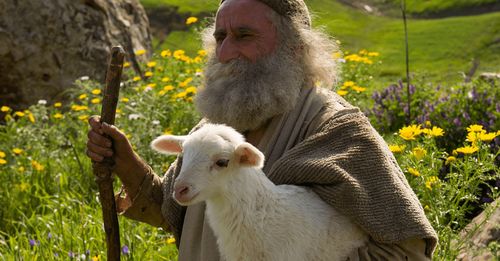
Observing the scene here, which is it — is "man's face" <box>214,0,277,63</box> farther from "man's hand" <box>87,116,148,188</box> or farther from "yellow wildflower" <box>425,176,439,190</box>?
"yellow wildflower" <box>425,176,439,190</box>

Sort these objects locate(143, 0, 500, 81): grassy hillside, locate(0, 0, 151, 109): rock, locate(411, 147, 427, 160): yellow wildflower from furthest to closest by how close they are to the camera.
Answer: locate(143, 0, 500, 81): grassy hillside, locate(0, 0, 151, 109): rock, locate(411, 147, 427, 160): yellow wildflower

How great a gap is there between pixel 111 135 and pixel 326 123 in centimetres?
98

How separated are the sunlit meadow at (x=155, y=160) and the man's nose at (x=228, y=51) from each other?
3.67ft

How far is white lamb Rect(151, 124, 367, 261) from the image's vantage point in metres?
2.90

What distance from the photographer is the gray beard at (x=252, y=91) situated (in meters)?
3.58

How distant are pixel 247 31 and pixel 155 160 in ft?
9.39

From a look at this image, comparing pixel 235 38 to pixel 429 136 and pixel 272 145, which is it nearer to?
pixel 272 145

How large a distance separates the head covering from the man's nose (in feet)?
0.83

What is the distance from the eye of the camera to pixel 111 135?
345 cm

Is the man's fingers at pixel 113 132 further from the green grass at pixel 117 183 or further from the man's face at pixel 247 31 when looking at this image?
the green grass at pixel 117 183

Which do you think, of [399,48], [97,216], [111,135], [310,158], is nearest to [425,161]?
[310,158]

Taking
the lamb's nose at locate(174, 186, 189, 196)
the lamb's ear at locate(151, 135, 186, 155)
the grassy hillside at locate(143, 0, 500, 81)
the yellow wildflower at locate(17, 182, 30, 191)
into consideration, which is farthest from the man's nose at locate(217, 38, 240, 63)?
the grassy hillside at locate(143, 0, 500, 81)

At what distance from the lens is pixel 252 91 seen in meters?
3.62

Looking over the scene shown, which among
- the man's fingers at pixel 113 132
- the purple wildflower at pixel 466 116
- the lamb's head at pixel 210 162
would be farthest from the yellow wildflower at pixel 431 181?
the purple wildflower at pixel 466 116
